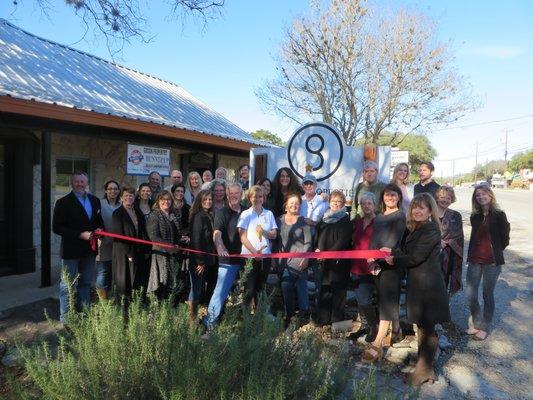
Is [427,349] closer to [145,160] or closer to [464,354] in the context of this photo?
[464,354]

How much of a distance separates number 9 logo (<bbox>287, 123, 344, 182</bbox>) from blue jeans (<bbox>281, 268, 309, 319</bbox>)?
164 cm

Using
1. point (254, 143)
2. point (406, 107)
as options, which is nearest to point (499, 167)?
point (406, 107)

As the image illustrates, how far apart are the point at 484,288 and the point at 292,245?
2.06m

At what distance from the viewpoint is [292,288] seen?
4.64m

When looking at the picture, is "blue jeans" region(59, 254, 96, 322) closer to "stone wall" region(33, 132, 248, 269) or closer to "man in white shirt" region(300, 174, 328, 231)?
"man in white shirt" region(300, 174, 328, 231)

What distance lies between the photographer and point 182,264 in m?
4.87

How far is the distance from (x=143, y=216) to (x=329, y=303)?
218 centimetres

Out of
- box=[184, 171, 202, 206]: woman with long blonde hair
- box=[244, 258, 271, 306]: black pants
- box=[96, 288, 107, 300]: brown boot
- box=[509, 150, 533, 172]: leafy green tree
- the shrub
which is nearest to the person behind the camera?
the shrub

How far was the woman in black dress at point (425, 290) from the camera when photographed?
3.48 m

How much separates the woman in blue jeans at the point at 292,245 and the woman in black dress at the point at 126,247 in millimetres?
1464

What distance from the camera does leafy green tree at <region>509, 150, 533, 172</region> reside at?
74.8 meters

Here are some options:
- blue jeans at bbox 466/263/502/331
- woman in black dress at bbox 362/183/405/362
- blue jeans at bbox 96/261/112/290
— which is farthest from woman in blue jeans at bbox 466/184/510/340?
blue jeans at bbox 96/261/112/290

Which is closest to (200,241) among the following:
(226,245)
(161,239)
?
(226,245)

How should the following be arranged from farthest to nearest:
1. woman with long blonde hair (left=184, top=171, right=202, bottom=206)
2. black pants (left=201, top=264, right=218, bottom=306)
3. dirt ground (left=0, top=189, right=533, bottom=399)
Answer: woman with long blonde hair (left=184, top=171, right=202, bottom=206), black pants (left=201, top=264, right=218, bottom=306), dirt ground (left=0, top=189, right=533, bottom=399)
